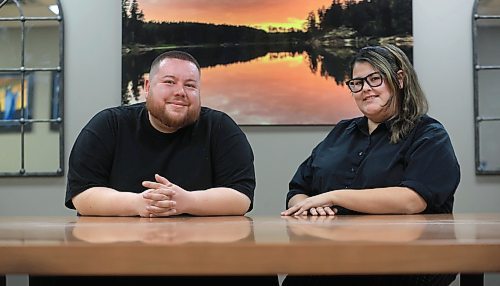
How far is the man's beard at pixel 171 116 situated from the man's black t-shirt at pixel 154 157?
0.03 m

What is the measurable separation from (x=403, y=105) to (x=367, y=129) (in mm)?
159

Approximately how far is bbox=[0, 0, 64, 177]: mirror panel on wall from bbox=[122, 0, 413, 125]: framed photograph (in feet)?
1.20

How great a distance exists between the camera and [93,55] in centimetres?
322

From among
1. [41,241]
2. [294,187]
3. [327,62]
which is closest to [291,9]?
[327,62]

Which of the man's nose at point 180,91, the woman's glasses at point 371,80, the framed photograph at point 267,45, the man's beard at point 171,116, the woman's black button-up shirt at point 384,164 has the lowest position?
the woman's black button-up shirt at point 384,164

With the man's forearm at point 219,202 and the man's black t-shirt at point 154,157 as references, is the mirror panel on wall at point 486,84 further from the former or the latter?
the man's forearm at point 219,202

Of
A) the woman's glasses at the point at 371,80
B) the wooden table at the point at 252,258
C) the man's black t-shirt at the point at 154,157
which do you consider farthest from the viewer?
the woman's glasses at the point at 371,80

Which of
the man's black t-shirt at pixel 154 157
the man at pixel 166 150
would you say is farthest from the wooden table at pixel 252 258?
the man's black t-shirt at pixel 154 157

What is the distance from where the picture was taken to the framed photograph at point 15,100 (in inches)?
127

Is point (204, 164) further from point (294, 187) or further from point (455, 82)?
point (455, 82)

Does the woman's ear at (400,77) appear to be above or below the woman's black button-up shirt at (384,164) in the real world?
above

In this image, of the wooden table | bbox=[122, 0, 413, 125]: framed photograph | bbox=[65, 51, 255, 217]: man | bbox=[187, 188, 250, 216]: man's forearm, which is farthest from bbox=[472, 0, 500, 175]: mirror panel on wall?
the wooden table

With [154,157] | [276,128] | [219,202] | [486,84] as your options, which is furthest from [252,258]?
[486,84]

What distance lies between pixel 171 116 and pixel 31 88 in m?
1.50
